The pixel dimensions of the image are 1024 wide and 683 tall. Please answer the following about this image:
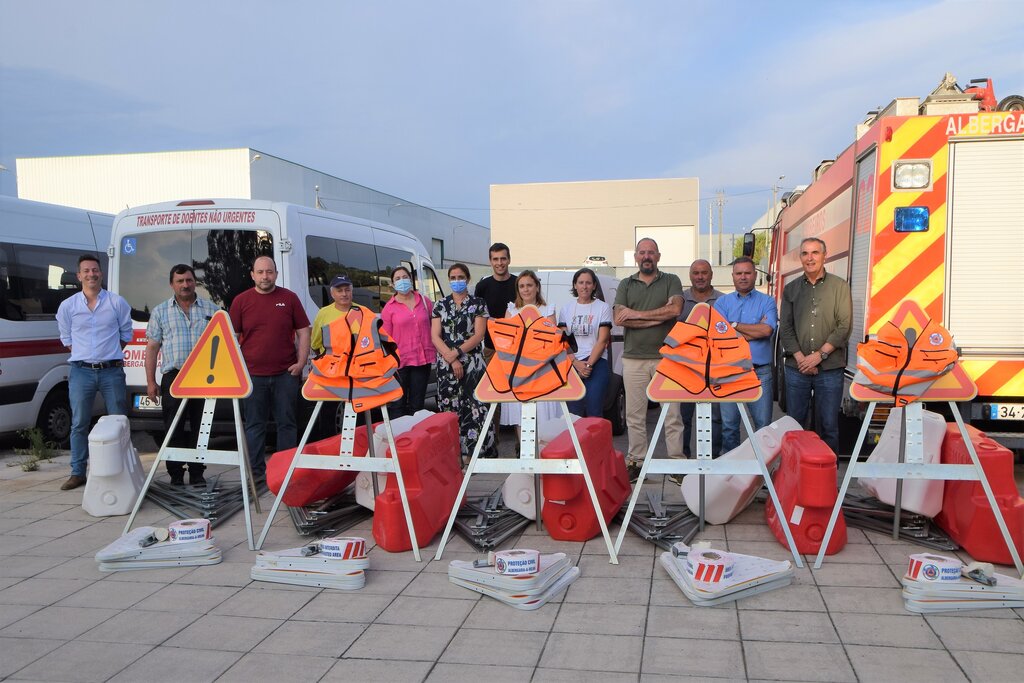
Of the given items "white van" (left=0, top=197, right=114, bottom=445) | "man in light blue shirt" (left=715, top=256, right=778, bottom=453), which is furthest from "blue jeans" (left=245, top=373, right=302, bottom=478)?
"man in light blue shirt" (left=715, top=256, right=778, bottom=453)

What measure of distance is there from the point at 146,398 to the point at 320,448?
3.22 m

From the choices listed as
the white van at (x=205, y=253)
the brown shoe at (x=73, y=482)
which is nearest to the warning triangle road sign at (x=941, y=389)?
the white van at (x=205, y=253)

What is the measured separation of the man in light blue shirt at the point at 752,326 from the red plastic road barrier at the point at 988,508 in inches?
70.3

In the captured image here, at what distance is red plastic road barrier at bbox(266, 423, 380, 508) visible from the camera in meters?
5.21

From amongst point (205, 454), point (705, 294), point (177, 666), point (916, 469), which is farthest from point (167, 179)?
point (916, 469)

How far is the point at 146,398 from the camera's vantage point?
25.6 feet

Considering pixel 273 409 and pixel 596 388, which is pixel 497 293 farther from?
pixel 273 409

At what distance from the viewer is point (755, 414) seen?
6504 mm

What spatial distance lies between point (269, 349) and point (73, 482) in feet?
7.53

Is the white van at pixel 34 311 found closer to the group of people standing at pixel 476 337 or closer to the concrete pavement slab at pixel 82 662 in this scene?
the group of people standing at pixel 476 337

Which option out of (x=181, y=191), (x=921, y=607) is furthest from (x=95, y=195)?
(x=921, y=607)

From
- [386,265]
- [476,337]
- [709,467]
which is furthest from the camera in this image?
[386,265]

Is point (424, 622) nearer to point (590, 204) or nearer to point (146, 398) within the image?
point (146, 398)

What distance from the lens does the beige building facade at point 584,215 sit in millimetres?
49031
